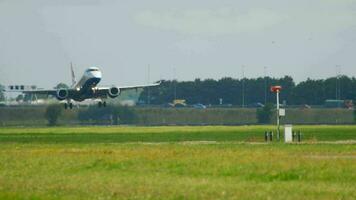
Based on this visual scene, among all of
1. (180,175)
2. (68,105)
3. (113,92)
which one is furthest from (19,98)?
(180,175)

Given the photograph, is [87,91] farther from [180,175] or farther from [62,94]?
[180,175]

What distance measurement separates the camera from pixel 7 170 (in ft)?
119

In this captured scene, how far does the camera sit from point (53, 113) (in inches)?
4756

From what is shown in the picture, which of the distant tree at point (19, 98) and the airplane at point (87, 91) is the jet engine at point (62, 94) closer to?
the airplane at point (87, 91)

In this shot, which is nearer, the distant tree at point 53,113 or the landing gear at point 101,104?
the distant tree at point 53,113

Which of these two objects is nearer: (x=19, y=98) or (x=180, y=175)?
(x=180, y=175)

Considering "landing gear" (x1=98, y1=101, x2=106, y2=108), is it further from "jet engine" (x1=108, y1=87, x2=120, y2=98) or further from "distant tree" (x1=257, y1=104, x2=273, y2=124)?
"distant tree" (x1=257, y1=104, x2=273, y2=124)

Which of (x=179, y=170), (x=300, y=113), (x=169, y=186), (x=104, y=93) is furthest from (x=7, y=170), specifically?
(x=300, y=113)

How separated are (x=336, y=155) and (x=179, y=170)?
10605 millimetres

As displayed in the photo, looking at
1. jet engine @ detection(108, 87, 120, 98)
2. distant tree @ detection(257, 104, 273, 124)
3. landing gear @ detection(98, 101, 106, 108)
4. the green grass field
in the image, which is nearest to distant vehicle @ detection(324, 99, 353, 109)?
distant tree @ detection(257, 104, 273, 124)

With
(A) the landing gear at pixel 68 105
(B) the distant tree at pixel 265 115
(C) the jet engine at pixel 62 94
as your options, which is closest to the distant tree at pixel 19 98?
(B) the distant tree at pixel 265 115

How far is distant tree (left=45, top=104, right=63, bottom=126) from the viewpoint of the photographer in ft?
393

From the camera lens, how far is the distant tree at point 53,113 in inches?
4712

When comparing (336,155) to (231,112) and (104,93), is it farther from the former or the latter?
(231,112)
